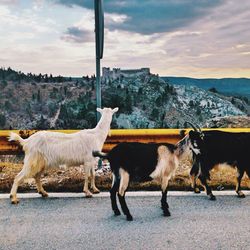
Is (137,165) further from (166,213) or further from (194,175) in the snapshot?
(194,175)

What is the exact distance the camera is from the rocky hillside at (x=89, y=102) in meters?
85.7

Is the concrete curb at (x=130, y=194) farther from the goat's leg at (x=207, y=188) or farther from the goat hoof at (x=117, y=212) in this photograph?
the goat hoof at (x=117, y=212)

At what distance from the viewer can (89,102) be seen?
9575cm

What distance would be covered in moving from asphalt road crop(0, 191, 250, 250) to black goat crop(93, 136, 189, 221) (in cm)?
26

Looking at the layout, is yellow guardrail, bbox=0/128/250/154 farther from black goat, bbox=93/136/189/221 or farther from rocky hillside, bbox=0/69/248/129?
rocky hillside, bbox=0/69/248/129

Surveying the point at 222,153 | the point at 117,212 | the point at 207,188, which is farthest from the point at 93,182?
the point at 222,153

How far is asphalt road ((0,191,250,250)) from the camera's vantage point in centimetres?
435

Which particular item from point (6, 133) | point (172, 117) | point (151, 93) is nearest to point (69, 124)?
point (172, 117)

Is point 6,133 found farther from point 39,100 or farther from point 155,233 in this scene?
point 39,100

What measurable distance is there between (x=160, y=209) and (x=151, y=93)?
130 meters

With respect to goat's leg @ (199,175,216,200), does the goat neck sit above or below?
above

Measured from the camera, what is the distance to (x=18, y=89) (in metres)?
99.2

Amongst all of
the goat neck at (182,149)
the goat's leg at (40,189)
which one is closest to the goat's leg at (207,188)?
the goat neck at (182,149)

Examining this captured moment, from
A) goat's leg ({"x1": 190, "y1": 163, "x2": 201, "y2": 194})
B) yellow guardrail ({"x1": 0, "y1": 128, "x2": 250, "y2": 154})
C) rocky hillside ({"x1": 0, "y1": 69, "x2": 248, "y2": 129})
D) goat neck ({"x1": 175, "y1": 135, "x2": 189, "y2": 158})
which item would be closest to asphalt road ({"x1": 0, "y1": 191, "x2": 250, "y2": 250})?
goat's leg ({"x1": 190, "y1": 163, "x2": 201, "y2": 194})
